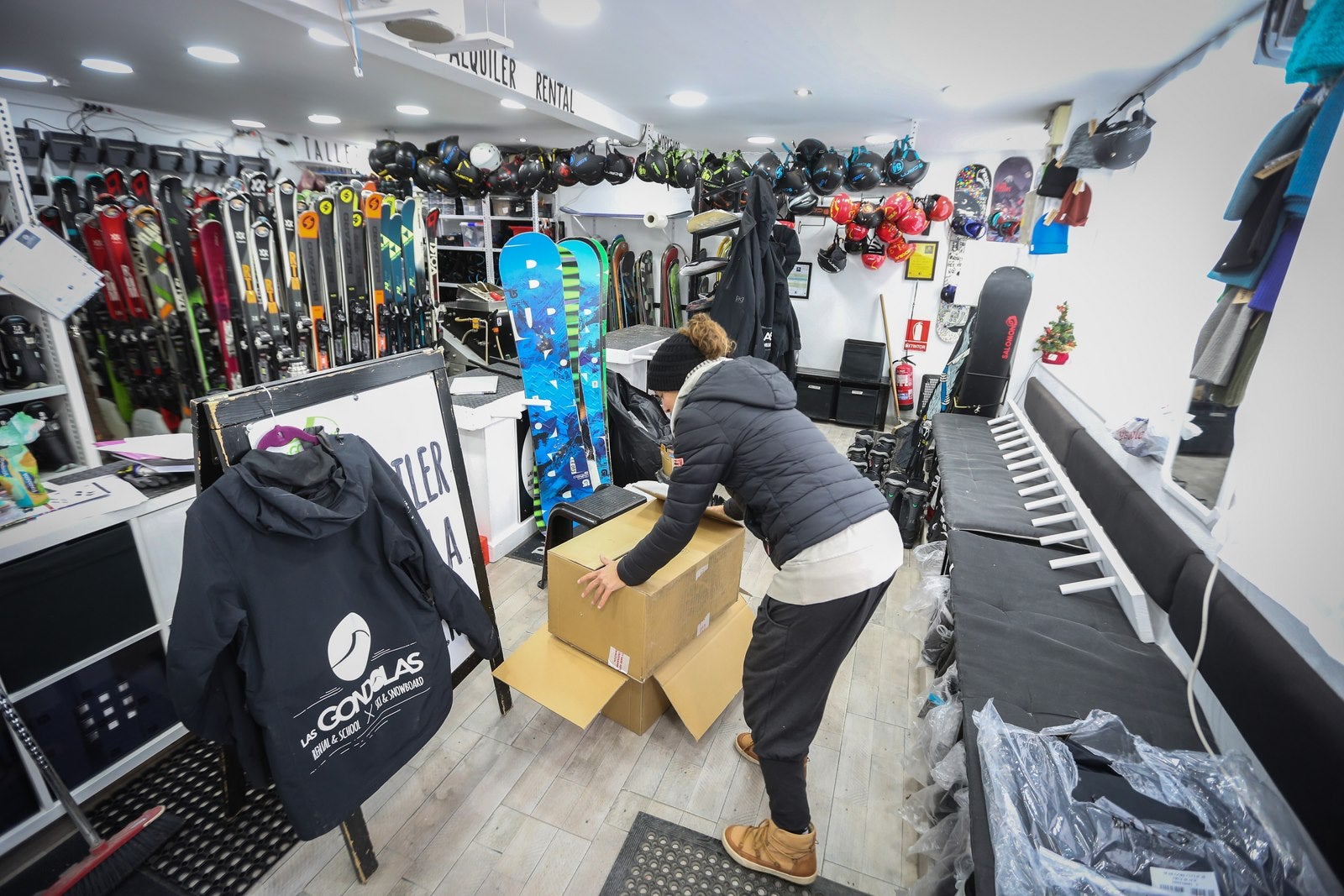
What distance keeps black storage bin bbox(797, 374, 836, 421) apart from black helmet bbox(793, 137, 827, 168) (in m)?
2.06

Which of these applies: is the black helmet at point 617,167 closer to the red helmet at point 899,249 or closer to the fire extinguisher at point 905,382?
the red helmet at point 899,249

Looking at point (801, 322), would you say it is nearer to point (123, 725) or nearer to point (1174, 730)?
point (1174, 730)

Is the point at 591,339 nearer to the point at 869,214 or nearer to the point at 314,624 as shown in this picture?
the point at 314,624

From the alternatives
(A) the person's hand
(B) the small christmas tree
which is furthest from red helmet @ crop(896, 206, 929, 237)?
(A) the person's hand

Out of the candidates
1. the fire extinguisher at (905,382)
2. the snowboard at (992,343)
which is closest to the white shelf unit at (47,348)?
the snowboard at (992,343)

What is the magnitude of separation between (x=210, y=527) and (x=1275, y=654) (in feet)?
7.68

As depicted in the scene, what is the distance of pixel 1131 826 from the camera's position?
105cm

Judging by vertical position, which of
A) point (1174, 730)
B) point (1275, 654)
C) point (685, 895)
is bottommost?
point (685, 895)

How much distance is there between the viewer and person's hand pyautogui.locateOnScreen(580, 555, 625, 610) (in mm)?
1638

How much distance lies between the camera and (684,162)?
15.3 feet

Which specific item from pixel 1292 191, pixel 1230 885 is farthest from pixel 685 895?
pixel 1292 191

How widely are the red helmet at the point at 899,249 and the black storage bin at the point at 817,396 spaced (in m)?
1.31

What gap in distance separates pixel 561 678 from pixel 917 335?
208 inches

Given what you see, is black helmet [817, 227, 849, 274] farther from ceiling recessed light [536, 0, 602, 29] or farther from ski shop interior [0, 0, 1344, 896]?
ceiling recessed light [536, 0, 602, 29]
